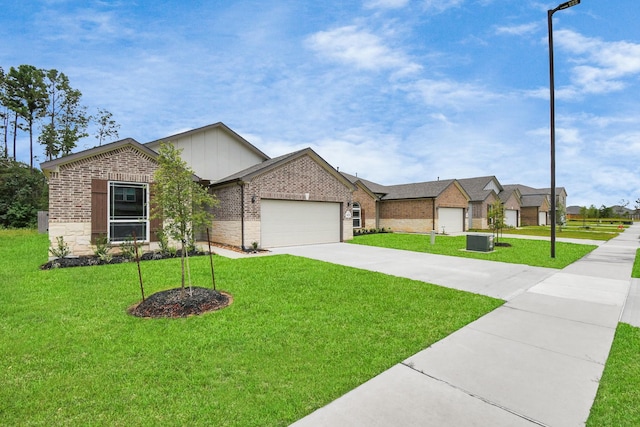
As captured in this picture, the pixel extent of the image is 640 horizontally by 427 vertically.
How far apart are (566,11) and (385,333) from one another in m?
15.0

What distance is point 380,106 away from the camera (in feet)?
61.5

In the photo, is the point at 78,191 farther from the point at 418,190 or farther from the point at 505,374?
the point at 418,190

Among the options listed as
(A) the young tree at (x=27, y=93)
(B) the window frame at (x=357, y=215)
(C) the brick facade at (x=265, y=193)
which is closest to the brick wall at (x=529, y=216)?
(B) the window frame at (x=357, y=215)

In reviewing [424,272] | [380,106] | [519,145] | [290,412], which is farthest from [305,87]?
[519,145]

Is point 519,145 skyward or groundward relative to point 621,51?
groundward

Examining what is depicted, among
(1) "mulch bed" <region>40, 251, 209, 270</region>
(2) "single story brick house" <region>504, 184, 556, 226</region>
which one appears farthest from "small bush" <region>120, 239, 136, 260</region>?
(2) "single story brick house" <region>504, 184, 556, 226</region>

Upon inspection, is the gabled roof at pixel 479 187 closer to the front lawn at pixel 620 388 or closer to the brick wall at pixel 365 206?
the brick wall at pixel 365 206

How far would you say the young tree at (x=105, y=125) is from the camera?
1406 inches

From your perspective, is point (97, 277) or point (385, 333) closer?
point (385, 333)

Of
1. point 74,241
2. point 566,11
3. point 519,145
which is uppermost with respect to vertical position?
point 566,11

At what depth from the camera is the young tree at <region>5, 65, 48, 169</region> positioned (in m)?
30.2

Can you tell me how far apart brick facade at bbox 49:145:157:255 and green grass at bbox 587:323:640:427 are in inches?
530

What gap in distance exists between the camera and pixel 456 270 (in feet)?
30.3

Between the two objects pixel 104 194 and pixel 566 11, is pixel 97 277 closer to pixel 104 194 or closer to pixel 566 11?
pixel 104 194
